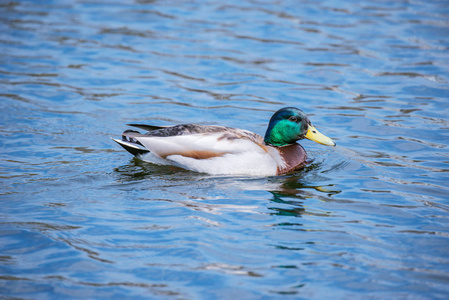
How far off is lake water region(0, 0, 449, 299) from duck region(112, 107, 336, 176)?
6.2 inches

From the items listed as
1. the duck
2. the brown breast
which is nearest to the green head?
the duck

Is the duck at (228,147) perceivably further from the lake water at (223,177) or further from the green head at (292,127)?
the lake water at (223,177)

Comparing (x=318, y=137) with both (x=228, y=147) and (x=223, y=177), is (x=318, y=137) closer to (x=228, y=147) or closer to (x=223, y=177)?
(x=228, y=147)

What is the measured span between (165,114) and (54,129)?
5.92 ft

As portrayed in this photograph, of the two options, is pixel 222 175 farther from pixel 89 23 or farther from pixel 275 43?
pixel 89 23

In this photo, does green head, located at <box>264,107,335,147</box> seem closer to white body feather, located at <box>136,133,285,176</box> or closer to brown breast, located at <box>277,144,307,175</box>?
brown breast, located at <box>277,144,307,175</box>

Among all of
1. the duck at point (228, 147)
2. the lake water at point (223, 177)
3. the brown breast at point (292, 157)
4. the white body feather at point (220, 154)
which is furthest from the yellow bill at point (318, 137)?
the white body feather at point (220, 154)

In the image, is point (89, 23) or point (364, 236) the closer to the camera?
point (364, 236)

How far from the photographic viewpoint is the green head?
806 cm

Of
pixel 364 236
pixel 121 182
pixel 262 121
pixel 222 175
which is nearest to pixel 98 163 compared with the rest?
pixel 121 182

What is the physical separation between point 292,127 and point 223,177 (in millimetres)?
1167

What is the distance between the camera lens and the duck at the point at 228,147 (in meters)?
7.66

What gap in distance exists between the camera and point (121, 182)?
750cm

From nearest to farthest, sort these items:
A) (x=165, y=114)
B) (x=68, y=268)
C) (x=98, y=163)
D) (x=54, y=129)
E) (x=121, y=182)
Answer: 1. (x=68, y=268)
2. (x=121, y=182)
3. (x=98, y=163)
4. (x=54, y=129)
5. (x=165, y=114)
